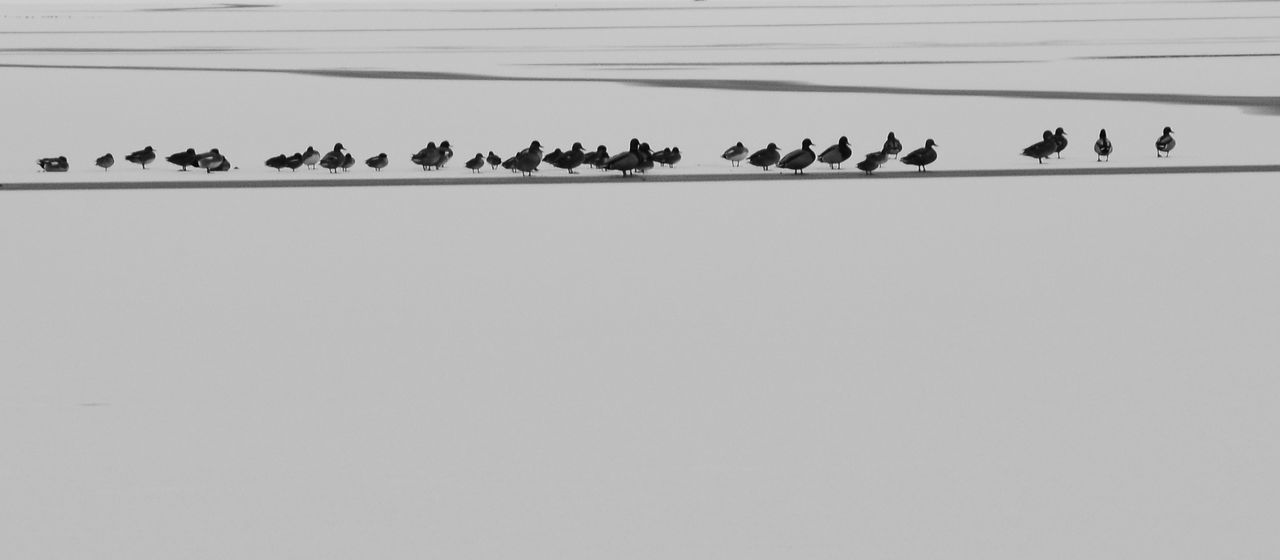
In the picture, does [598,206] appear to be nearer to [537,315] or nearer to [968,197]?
[968,197]

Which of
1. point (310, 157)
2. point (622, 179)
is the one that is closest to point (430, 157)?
point (310, 157)

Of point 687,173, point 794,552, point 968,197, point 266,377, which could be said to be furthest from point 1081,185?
point 794,552

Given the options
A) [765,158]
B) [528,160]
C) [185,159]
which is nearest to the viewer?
[528,160]

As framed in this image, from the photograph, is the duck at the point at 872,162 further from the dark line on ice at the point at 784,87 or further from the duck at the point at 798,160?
the dark line on ice at the point at 784,87

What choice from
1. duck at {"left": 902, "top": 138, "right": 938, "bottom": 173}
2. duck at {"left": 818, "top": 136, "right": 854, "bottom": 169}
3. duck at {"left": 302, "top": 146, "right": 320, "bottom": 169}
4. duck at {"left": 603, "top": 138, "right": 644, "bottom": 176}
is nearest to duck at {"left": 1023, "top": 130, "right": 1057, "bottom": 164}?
duck at {"left": 902, "top": 138, "right": 938, "bottom": 173}

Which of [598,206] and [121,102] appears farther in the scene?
[121,102]

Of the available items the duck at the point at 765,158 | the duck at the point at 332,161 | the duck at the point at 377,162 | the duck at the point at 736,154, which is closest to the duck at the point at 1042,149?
the duck at the point at 765,158

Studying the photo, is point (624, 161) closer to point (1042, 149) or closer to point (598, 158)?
point (598, 158)
